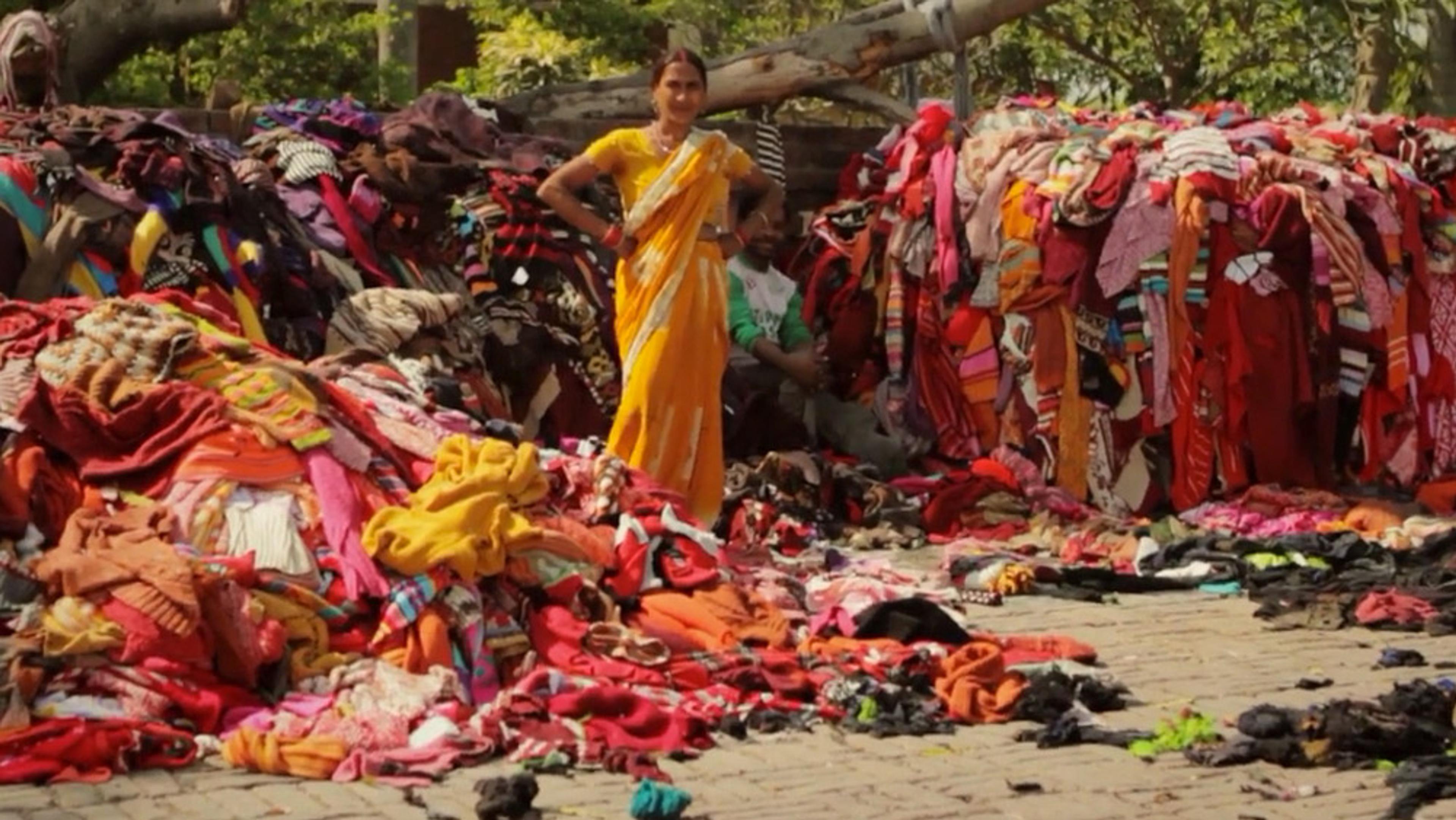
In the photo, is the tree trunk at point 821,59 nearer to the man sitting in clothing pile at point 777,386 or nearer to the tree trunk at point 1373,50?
the man sitting in clothing pile at point 777,386

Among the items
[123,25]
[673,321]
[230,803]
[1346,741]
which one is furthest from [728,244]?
[123,25]

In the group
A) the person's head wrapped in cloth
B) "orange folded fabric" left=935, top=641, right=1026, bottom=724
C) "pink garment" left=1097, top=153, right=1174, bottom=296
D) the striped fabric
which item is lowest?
"orange folded fabric" left=935, top=641, right=1026, bottom=724

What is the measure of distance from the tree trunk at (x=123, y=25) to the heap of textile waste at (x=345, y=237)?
84.4 inches

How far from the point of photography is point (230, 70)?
18031 mm

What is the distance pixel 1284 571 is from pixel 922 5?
583 cm

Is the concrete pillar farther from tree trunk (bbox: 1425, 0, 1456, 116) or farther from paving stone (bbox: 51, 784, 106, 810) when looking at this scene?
paving stone (bbox: 51, 784, 106, 810)

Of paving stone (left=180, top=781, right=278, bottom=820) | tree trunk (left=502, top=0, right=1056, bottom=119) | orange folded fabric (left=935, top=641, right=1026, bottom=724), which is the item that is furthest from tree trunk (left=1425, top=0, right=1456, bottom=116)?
paving stone (left=180, top=781, right=278, bottom=820)

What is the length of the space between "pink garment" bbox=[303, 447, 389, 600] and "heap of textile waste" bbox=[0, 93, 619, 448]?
228 centimetres

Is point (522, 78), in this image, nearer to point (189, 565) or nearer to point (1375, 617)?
point (1375, 617)

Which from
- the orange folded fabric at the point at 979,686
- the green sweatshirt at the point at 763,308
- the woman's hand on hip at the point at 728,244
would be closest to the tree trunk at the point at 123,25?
the green sweatshirt at the point at 763,308

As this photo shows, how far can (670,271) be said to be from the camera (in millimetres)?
10383

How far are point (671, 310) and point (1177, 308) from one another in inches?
123

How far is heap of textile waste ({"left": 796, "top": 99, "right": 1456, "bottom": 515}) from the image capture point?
40.9 feet

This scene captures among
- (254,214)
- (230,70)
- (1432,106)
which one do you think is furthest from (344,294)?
(1432,106)
